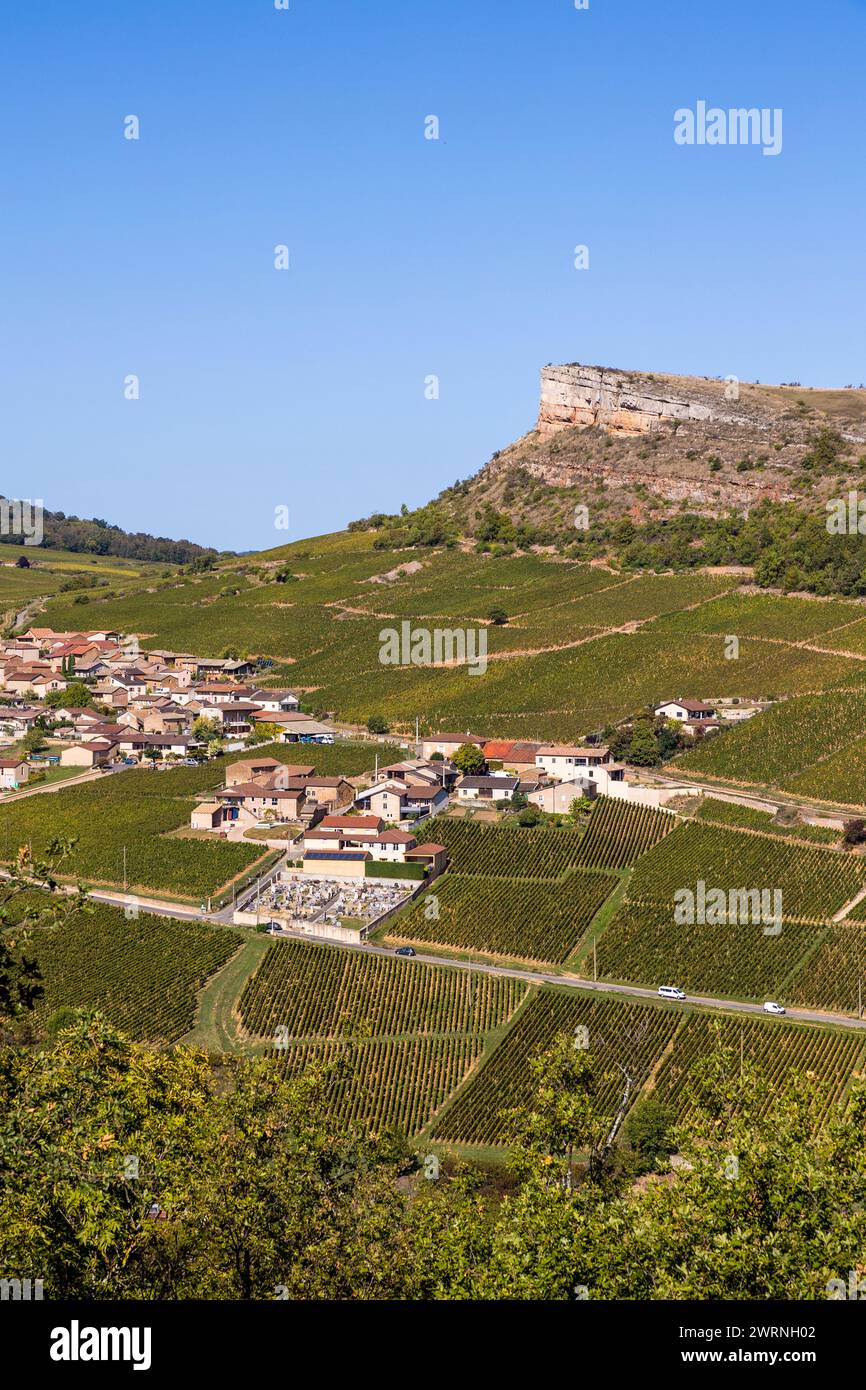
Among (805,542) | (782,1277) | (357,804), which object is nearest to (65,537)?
(805,542)

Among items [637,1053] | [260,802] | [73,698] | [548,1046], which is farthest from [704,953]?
[73,698]

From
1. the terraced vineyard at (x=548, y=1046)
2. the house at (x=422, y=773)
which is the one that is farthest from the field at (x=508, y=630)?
the terraced vineyard at (x=548, y=1046)

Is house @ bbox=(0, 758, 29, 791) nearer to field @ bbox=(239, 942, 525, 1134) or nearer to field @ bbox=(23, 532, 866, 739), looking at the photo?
field @ bbox=(23, 532, 866, 739)

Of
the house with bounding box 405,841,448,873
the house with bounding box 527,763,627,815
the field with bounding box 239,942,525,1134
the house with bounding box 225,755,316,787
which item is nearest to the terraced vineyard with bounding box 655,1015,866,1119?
the field with bounding box 239,942,525,1134

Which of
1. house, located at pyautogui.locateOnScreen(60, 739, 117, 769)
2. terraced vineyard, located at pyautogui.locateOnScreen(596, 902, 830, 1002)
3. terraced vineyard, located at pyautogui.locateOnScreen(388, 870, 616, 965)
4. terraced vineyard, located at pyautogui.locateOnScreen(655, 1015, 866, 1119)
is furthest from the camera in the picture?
house, located at pyautogui.locateOnScreen(60, 739, 117, 769)

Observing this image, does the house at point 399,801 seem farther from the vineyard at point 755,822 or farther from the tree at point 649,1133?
the tree at point 649,1133
